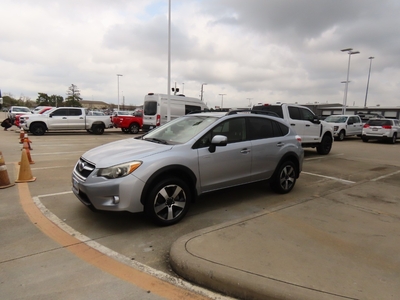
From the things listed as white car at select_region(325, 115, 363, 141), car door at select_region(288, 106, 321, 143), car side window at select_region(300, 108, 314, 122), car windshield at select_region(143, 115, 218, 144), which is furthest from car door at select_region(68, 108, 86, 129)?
white car at select_region(325, 115, 363, 141)

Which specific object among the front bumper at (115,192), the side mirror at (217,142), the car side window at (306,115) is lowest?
the front bumper at (115,192)

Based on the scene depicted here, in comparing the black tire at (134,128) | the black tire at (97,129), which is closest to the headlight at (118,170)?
the black tire at (97,129)

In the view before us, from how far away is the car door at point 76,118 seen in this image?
57.5ft

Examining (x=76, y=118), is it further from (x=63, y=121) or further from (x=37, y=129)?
(x=37, y=129)

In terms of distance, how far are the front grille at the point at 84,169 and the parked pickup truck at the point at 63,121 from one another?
48.1 feet

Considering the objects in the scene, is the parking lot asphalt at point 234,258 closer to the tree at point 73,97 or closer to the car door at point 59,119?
the car door at point 59,119

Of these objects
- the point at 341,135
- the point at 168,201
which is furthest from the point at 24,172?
the point at 341,135

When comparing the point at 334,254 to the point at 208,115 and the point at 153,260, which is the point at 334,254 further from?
the point at 208,115

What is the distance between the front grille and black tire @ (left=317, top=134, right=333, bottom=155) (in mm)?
9633

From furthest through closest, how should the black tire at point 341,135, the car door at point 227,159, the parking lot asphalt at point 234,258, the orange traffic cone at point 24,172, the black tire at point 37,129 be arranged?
1. the black tire at point 341,135
2. the black tire at point 37,129
3. the orange traffic cone at point 24,172
4. the car door at point 227,159
5. the parking lot asphalt at point 234,258

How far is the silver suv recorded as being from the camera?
3.60 metres

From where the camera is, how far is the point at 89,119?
1814 centimetres

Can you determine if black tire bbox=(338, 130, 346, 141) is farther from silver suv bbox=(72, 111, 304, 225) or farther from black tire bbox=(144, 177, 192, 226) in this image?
black tire bbox=(144, 177, 192, 226)

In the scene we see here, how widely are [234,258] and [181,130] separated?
2430 millimetres
